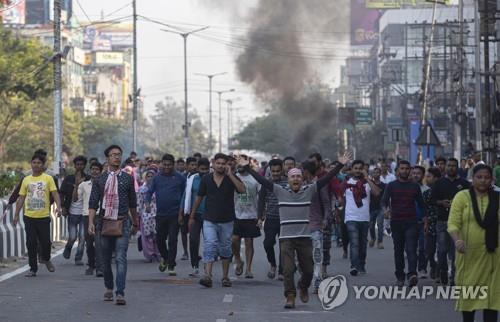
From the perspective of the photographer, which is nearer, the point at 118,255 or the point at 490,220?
the point at 490,220

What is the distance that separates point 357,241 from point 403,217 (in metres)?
1.74

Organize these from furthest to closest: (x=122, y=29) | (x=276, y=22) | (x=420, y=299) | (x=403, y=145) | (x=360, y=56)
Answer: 1. (x=122, y=29)
2. (x=360, y=56)
3. (x=403, y=145)
4. (x=276, y=22)
5. (x=420, y=299)

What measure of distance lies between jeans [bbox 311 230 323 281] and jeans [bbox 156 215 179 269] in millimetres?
2899

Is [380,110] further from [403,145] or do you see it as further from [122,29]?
[122,29]

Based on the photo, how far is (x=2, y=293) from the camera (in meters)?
13.9

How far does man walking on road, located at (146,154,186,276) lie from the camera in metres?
16.6

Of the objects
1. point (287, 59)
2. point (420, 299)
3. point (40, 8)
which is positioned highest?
point (40, 8)

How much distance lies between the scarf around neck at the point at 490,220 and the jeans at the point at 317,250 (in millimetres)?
4415

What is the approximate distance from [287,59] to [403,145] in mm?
14521

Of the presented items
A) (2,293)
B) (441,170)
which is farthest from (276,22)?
(2,293)

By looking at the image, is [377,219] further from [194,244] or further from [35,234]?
[35,234]

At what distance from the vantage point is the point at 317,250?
45.6ft

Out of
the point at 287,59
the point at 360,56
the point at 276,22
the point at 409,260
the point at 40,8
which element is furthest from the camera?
the point at 360,56

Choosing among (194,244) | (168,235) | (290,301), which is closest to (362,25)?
(168,235)
